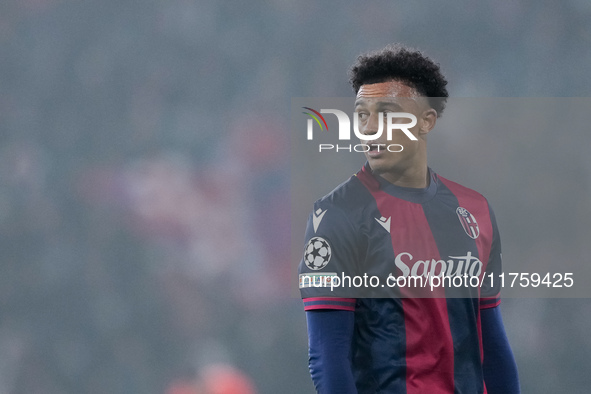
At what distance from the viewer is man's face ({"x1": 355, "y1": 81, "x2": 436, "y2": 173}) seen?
1252 mm

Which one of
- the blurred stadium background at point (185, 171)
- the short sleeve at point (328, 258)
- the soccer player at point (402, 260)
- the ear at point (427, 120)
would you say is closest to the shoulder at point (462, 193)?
the soccer player at point (402, 260)

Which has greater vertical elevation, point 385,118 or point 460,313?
point 385,118

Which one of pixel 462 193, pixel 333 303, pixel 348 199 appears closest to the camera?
pixel 333 303

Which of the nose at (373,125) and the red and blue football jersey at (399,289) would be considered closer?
the red and blue football jersey at (399,289)

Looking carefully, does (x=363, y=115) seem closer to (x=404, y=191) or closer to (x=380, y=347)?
(x=404, y=191)

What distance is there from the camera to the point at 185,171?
10.7 feet

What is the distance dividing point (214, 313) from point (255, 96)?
1.02 m

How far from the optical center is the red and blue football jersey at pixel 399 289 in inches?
43.9

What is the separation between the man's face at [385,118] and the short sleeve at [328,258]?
0.15 m

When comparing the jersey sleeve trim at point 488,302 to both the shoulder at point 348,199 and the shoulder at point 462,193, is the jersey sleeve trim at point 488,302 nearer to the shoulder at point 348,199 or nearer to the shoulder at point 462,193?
the shoulder at point 462,193

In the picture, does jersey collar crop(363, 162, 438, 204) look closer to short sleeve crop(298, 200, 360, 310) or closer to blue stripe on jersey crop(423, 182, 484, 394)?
blue stripe on jersey crop(423, 182, 484, 394)

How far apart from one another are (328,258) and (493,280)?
1.13 feet

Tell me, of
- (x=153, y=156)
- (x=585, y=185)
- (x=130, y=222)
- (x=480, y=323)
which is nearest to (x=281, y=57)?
(x=153, y=156)

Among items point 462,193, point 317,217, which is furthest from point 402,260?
point 462,193
